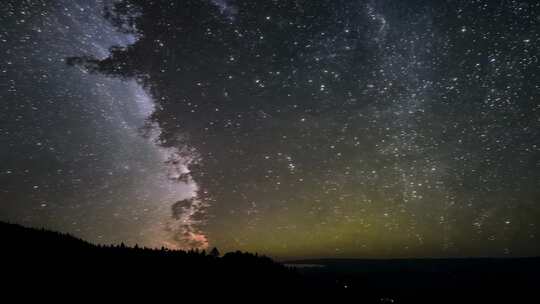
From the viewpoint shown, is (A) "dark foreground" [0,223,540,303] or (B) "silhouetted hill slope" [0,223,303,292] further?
(B) "silhouetted hill slope" [0,223,303,292]

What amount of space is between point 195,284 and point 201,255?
5.12 m

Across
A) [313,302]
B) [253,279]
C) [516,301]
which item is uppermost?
[253,279]

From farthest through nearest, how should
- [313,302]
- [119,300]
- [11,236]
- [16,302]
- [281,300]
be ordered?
[313,302] → [281,300] → [11,236] → [119,300] → [16,302]

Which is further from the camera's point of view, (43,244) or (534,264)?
(534,264)

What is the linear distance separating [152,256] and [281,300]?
254 inches

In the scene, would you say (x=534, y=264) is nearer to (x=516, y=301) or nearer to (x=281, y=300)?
(x=516, y=301)

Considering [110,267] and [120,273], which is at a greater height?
[110,267]

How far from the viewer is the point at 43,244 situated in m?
12.1

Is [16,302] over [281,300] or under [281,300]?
over

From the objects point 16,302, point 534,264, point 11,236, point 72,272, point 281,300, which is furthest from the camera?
point 534,264

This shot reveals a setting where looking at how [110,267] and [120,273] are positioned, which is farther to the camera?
[110,267]

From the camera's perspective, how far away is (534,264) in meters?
175

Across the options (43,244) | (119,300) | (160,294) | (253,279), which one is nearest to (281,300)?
(253,279)

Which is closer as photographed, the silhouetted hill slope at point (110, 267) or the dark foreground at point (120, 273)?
the dark foreground at point (120, 273)
